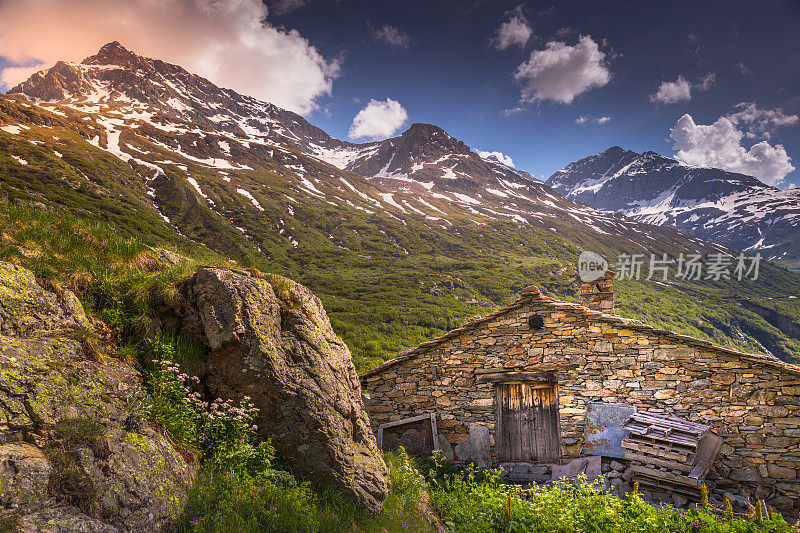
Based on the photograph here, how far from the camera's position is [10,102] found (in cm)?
11325

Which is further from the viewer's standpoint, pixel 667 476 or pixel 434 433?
pixel 434 433

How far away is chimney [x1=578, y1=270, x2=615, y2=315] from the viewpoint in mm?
16297

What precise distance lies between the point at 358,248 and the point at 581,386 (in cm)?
7907

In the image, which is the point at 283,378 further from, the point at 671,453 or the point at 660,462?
the point at 671,453

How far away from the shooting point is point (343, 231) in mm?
96938

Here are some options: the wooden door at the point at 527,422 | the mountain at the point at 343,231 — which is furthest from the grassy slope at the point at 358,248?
the wooden door at the point at 527,422

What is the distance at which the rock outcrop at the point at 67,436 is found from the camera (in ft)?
9.53

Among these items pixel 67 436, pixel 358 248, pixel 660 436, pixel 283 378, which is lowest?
pixel 660 436

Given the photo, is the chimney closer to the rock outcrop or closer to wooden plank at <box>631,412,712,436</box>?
wooden plank at <box>631,412,712,436</box>

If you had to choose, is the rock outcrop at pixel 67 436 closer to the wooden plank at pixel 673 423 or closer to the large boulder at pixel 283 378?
the large boulder at pixel 283 378

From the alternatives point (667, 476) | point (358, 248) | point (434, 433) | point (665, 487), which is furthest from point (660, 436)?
point (358, 248)

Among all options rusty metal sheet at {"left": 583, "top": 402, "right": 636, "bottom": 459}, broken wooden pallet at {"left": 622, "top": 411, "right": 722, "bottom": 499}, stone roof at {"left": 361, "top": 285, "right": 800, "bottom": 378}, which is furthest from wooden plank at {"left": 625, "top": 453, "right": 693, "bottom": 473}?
stone roof at {"left": 361, "top": 285, "right": 800, "bottom": 378}

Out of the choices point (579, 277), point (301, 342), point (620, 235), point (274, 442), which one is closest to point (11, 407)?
point (274, 442)

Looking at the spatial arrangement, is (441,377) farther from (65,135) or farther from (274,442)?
(65,135)
